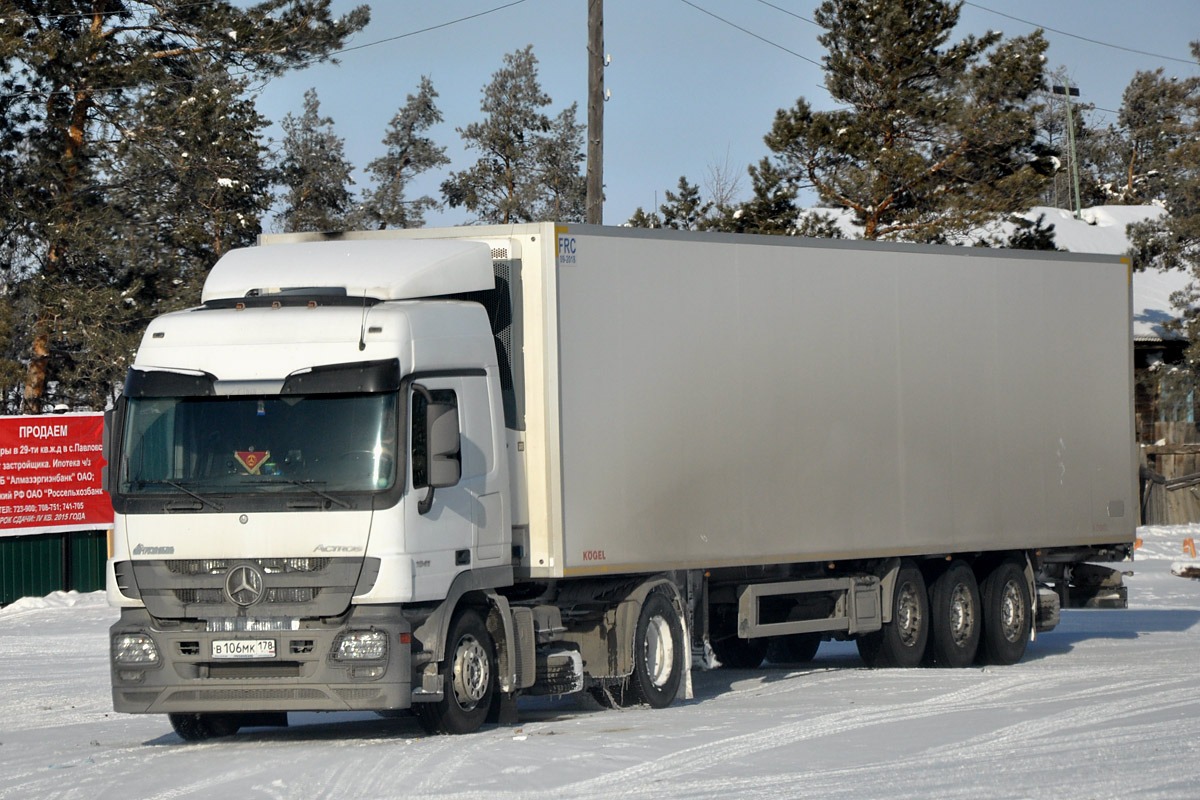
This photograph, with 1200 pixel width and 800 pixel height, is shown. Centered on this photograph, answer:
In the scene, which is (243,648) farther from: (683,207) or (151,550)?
(683,207)

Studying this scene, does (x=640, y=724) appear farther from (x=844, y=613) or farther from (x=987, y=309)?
(x=987, y=309)

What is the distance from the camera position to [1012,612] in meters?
17.7

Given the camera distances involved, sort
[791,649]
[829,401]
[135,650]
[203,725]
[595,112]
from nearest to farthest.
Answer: [135,650], [203,725], [829,401], [791,649], [595,112]

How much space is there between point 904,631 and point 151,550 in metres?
8.21

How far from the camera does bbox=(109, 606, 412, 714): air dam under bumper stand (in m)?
11.1

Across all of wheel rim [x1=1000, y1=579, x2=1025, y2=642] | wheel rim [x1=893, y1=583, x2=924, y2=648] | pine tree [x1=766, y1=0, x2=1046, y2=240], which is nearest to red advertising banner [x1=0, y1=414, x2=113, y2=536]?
wheel rim [x1=893, y1=583, x2=924, y2=648]

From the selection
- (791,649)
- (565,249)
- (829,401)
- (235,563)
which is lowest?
(791,649)

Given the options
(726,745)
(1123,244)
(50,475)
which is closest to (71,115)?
(50,475)

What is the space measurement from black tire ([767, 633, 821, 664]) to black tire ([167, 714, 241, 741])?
6.98 m

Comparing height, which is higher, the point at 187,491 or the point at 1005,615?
the point at 187,491

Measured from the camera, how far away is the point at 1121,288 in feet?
59.3

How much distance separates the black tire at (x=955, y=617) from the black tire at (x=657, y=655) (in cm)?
391

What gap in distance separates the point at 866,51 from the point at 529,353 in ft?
89.3

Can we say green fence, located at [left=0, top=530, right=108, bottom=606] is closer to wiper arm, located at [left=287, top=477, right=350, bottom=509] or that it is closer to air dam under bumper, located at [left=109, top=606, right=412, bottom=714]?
air dam under bumper, located at [left=109, top=606, right=412, bottom=714]
